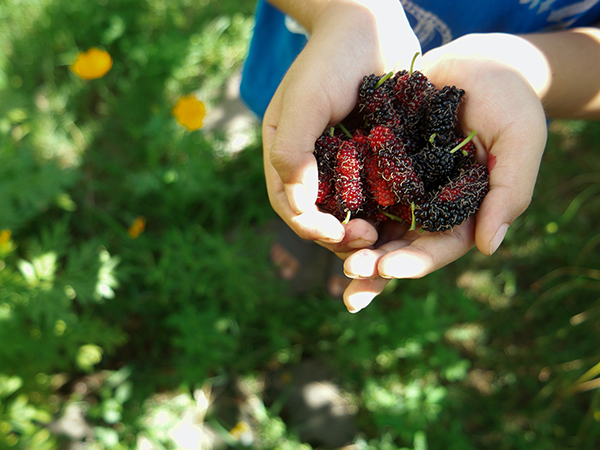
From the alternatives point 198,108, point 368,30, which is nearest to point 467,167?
point 368,30

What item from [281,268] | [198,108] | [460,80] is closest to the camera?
[460,80]

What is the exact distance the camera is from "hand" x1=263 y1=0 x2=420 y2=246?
5.53 ft

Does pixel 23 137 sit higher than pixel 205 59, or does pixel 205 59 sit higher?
pixel 205 59

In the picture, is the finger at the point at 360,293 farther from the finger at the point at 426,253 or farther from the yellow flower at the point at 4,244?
the yellow flower at the point at 4,244

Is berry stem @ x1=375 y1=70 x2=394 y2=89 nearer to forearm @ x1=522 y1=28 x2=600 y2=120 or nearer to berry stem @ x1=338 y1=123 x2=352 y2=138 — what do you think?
berry stem @ x1=338 y1=123 x2=352 y2=138

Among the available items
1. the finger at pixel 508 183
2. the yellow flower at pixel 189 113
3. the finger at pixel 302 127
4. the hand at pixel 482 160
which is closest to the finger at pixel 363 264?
the hand at pixel 482 160

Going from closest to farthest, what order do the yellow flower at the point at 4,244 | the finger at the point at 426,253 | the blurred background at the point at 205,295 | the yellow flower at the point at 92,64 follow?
1. the finger at the point at 426,253
2. the yellow flower at the point at 4,244
3. the blurred background at the point at 205,295
4. the yellow flower at the point at 92,64

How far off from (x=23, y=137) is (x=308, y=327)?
2.66 metres

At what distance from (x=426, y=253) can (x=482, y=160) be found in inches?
22.7

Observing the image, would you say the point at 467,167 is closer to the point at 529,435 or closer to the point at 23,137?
the point at 529,435

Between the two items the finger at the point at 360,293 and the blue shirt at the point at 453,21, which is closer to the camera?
the finger at the point at 360,293

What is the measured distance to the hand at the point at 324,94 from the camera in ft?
5.53

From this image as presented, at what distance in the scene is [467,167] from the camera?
6.13 feet

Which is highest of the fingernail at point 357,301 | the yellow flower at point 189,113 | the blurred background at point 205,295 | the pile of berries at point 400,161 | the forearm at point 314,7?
the forearm at point 314,7
